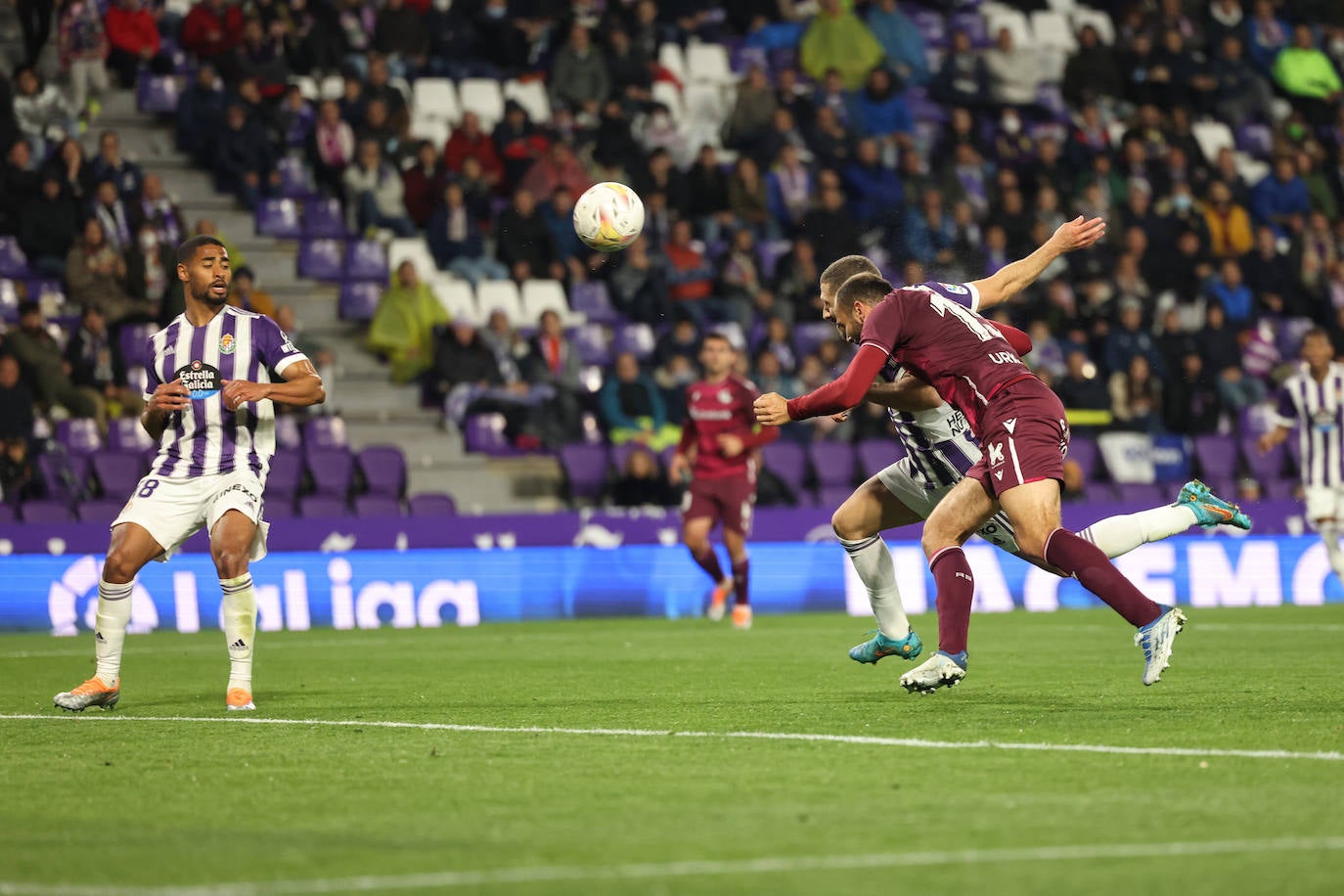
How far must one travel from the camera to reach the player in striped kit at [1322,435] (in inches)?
613

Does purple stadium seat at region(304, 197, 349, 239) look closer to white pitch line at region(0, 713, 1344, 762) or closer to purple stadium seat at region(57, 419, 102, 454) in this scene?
purple stadium seat at region(57, 419, 102, 454)

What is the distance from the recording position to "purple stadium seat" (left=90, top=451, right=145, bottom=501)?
1711cm

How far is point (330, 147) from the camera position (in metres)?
20.9

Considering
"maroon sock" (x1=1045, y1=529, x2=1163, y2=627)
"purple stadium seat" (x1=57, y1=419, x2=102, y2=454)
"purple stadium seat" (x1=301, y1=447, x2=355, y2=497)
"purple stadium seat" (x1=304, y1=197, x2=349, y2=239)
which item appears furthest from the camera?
"purple stadium seat" (x1=304, y1=197, x2=349, y2=239)

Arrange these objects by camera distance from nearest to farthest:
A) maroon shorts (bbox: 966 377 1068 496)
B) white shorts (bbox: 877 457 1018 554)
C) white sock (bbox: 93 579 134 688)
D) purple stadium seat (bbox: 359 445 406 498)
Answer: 1. maroon shorts (bbox: 966 377 1068 496)
2. white sock (bbox: 93 579 134 688)
3. white shorts (bbox: 877 457 1018 554)
4. purple stadium seat (bbox: 359 445 406 498)

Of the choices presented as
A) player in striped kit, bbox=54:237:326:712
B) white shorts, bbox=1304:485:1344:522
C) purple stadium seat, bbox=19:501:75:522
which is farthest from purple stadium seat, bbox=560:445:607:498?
player in striped kit, bbox=54:237:326:712

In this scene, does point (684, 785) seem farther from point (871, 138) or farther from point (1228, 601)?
point (871, 138)

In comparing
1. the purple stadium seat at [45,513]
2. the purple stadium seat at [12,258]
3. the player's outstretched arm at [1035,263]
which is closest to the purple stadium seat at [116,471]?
the purple stadium seat at [45,513]

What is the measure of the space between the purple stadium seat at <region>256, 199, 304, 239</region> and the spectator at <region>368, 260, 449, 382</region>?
1.54 m

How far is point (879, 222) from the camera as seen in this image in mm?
22469

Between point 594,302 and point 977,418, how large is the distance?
12.9 meters

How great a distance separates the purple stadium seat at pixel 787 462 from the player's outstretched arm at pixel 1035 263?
1057 cm

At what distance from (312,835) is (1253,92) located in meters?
24.4

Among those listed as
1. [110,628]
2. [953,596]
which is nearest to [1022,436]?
[953,596]
